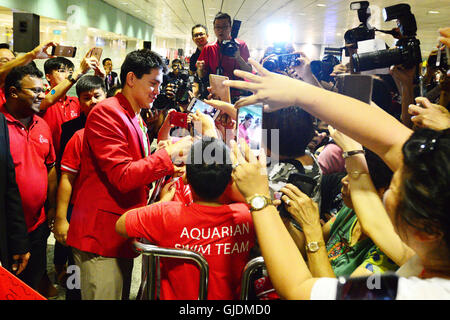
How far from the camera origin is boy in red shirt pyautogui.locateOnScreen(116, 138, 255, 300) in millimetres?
1334

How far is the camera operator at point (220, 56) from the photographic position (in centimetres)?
323

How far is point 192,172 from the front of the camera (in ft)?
4.38

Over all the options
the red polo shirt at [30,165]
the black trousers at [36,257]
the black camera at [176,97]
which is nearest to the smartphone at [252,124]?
the red polo shirt at [30,165]

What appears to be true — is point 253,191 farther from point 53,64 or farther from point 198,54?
point 198,54

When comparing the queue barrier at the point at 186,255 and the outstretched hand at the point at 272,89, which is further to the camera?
the queue barrier at the point at 186,255

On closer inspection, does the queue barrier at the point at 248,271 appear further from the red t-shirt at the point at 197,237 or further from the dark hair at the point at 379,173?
the dark hair at the point at 379,173

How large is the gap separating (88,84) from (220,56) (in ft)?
4.20

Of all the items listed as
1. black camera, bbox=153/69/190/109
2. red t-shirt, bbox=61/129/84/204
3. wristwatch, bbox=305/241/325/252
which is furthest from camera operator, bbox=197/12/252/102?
wristwatch, bbox=305/241/325/252

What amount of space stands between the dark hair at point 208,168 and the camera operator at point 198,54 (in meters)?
1.92

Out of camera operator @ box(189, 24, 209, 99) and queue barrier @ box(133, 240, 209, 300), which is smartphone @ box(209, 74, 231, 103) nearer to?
queue barrier @ box(133, 240, 209, 300)

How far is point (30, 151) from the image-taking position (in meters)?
1.99
